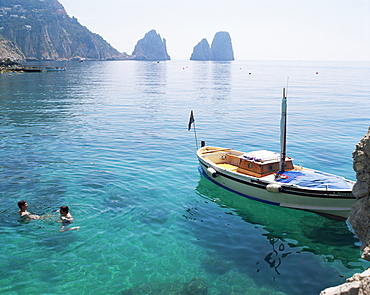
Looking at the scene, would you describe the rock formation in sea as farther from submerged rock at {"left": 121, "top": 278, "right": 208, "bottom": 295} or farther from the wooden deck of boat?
the wooden deck of boat

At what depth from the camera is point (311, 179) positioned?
19.2 meters

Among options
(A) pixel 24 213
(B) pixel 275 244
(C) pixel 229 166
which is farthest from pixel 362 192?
(A) pixel 24 213

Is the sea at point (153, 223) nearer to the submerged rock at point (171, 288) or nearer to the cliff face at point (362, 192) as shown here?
the submerged rock at point (171, 288)

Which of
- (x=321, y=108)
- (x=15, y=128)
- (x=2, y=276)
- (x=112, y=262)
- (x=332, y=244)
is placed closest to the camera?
(x=2, y=276)

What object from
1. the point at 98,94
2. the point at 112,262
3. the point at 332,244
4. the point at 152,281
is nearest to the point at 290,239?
the point at 332,244

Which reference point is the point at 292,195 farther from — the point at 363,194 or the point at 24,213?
the point at 24,213

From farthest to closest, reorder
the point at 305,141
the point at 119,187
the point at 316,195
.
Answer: the point at 305,141, the point at 119,187, the point at 316,195

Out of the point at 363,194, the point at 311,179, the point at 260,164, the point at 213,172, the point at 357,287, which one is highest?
the point at 363,194

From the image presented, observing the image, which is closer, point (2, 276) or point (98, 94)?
point (2, 276)

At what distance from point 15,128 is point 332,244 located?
33680mm

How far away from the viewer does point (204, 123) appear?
4416 cm

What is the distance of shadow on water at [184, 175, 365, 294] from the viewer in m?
13.5

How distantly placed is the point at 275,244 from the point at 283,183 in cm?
411

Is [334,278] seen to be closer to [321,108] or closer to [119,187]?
[119,187]
